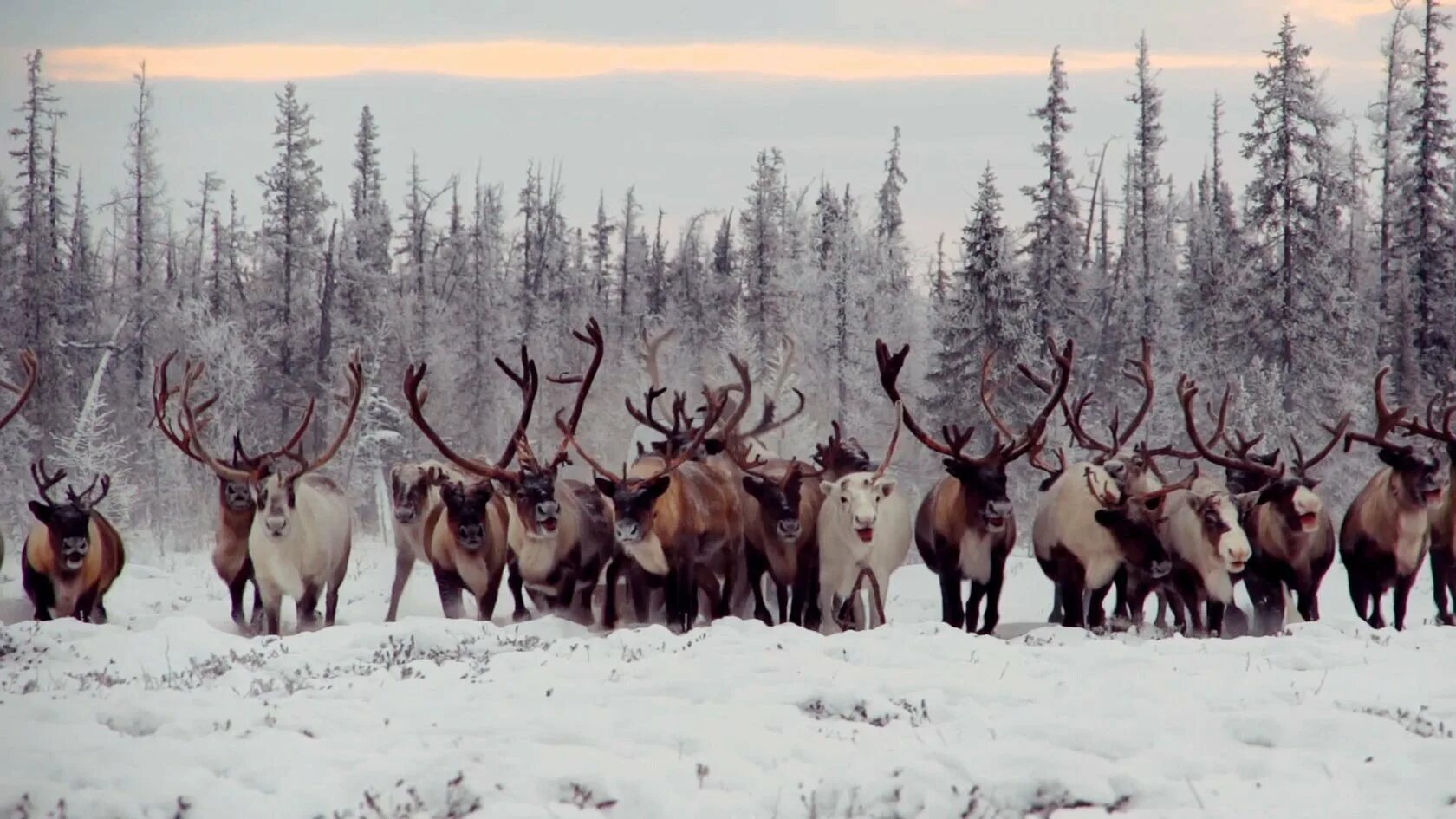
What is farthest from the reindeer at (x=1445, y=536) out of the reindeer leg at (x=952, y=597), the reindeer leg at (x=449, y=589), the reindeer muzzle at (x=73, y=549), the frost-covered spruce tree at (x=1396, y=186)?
the frost-covered spruce tree at (x=1396, y=186)

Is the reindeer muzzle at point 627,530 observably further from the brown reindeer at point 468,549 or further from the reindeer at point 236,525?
the reindeer at point 236,525

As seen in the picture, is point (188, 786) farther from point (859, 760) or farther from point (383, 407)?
point (383, 407)

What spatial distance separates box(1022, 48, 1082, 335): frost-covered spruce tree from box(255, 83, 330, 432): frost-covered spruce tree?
18.6 metres

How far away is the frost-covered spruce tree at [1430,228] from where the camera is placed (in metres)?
27.7

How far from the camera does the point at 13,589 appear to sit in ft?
52.7

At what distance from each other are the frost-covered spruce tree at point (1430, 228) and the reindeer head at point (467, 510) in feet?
75.4

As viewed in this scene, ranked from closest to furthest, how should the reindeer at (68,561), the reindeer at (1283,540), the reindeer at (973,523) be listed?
the reindeer at (68,561) → the reindeer at (973,523) → the reindeer at (1283,540)

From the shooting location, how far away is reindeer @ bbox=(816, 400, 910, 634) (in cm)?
1114

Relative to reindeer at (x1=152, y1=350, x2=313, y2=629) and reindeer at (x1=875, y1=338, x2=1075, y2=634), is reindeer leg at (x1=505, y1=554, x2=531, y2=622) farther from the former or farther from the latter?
reindeer at (x1=875, y1=338, x2=1075, y2=634)

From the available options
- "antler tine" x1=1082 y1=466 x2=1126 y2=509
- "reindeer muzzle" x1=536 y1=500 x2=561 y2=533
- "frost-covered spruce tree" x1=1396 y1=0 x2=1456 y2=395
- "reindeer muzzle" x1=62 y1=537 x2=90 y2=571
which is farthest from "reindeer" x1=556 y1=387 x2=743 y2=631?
"frost-covered spruce tree" x1=1396 y1=0 x2=1456 y2=395

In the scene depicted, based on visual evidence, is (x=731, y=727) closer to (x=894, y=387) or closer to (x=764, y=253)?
(x=894, y=387)

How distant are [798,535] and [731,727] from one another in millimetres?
5663

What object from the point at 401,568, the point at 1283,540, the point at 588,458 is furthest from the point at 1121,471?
the point at 401,568

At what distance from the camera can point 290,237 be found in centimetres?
3578
